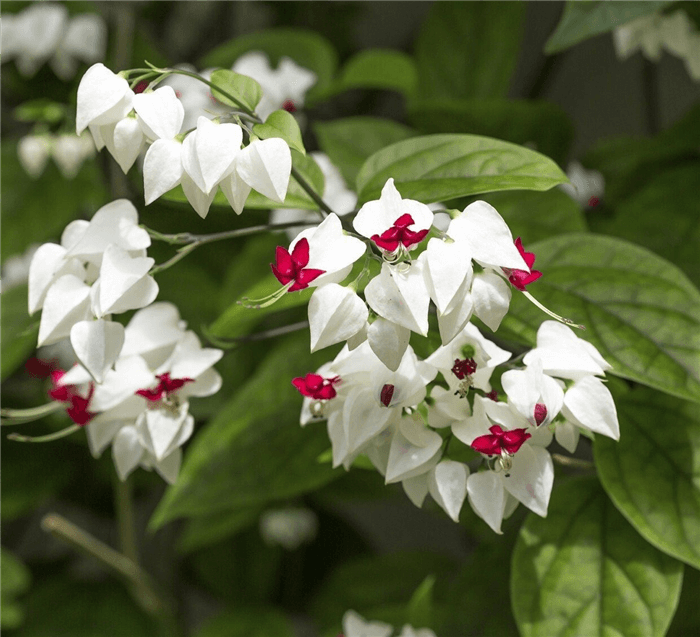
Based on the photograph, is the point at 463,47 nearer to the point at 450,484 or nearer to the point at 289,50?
the point at 289,50

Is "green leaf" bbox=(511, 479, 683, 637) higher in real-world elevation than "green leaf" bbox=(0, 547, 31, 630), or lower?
higher

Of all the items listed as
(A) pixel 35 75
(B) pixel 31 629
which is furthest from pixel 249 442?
(A) pixel 35 75

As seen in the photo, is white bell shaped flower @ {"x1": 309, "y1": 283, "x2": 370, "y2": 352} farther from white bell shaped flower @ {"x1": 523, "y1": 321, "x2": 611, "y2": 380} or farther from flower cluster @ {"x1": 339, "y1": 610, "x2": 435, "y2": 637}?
flower cluster @ {"x1": 339, "y1": 610, "x2": 435, "y2": 637}

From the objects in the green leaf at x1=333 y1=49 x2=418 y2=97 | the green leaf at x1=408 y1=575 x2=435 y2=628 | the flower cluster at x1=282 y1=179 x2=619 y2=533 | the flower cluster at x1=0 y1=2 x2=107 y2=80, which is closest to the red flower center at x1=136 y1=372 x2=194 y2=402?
the flower cluster at x1=282 y1=179 x2=619 y2=533

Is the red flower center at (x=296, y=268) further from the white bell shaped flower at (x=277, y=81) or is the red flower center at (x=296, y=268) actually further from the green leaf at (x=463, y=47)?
the green leaf at (x=463, y=47)

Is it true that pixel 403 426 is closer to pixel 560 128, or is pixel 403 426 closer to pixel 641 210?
pixel 641 210

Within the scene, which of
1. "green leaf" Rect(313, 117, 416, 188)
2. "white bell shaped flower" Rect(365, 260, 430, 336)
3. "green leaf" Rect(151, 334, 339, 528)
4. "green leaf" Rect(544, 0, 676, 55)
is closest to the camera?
"white bell shaped flower" Rect(365, 260, 430, 336)

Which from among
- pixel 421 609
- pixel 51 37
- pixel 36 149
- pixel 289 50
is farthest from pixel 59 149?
pixel 421 609
